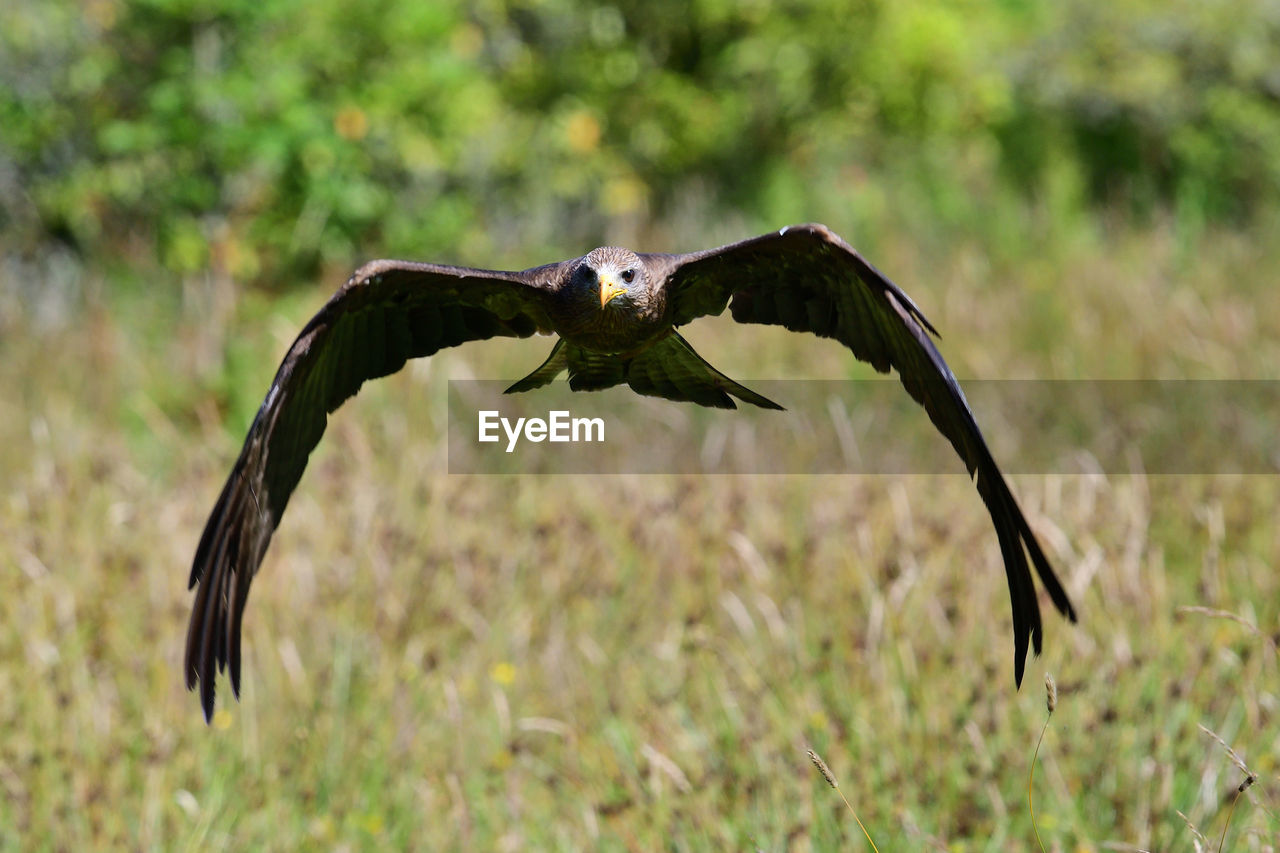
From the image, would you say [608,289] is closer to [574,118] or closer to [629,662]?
[629,662]

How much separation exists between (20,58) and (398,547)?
5853 millimetres

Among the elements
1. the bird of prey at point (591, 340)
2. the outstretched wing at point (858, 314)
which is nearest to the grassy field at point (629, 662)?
the outstretched wing at point (858, 314)

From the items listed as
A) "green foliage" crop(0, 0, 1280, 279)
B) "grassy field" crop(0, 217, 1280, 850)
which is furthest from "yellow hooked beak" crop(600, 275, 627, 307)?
"green foliage" crop(0, 0, 1280, 279)

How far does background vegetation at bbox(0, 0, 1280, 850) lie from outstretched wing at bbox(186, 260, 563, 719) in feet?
2.58

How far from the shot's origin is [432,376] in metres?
5.99

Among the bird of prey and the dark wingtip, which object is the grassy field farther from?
the dark wingtip

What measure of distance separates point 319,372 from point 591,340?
0.52 metres

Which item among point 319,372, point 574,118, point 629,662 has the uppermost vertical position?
point 574,118

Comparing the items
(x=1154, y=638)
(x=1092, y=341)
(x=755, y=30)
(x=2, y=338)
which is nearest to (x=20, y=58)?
(x=2, y=338)

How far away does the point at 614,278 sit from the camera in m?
2.38

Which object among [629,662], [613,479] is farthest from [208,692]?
[613,479]

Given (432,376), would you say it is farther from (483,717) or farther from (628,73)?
(628,73)

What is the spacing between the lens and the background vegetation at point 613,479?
304 centimetres

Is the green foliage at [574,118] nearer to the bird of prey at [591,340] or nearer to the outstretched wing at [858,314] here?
the bird of prey at [591,340]
